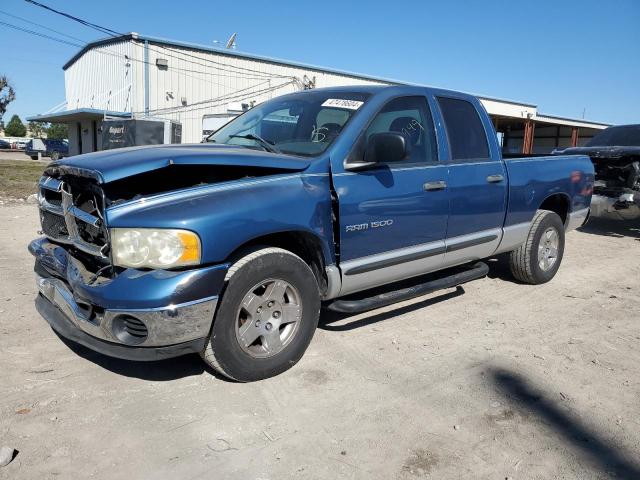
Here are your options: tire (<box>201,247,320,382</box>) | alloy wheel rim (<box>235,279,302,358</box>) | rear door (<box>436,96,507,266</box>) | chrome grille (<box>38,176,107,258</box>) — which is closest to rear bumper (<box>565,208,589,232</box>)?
rear door (<box>436,96,507,266</box>)

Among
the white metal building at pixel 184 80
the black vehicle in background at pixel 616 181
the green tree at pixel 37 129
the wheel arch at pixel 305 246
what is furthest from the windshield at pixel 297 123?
the green tree at pixel 37 129

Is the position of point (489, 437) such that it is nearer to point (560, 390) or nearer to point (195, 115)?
point (560, 390)

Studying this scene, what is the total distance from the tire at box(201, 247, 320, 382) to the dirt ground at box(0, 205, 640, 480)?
0.16m

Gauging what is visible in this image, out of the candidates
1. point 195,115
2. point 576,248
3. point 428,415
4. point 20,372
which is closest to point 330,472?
point 428,415

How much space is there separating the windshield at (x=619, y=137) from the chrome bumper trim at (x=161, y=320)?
9.49 metres

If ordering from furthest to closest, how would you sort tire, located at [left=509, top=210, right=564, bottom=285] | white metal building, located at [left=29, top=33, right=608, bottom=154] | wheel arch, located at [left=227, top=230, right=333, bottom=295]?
white metal building, located at [left=29, top=33, right=608, bottom=154]
tire, located at [left=509, top=210, right=564, bottom=285]
wheel arch, located at [left=227, top=230, right=333, bottom=295]

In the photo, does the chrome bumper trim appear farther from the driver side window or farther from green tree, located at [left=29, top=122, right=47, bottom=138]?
green tree, located at [left=29, top=122, right=47, bottom=138]

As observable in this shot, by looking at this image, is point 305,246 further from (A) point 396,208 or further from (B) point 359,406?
(B) point 359,406

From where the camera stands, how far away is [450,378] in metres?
3.44

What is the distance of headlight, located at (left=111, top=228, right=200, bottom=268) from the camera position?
2.76 metres

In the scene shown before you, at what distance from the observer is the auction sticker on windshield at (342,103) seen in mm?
3896

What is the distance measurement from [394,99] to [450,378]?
2124mm

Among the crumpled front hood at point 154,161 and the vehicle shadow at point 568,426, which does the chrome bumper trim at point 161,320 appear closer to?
the crumpled front hood at point 154,161

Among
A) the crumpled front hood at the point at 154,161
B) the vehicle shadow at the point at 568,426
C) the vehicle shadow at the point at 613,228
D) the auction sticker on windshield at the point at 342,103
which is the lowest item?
the vehicle shadow at the point at 568,426
